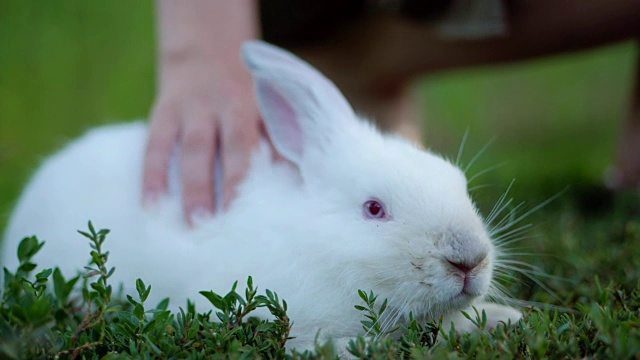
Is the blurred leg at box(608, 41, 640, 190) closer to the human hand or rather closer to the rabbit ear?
the rabbit ear

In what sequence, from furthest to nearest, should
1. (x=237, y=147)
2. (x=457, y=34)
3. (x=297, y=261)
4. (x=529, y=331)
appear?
(x=457, y=34) → (x=237, y=147) → (x=297, y=261) → (x=529, y=331)

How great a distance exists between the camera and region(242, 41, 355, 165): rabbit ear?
295 cm

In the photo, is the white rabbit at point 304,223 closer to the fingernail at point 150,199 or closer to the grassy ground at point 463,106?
the fingernail at point 150,199

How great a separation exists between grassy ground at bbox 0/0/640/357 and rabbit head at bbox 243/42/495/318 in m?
1.12

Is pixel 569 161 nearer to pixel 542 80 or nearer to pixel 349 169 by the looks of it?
pixel 542 80

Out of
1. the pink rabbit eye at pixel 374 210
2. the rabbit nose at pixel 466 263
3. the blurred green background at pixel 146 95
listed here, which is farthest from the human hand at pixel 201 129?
the blurred green background at pixel 146 95

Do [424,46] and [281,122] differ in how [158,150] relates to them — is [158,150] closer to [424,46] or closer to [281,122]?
[281,122]

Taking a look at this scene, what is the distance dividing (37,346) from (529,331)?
1291 millimetres

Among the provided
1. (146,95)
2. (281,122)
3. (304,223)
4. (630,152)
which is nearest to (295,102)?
(281,122)

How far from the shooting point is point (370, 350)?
201 cm

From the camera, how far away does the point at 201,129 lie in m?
3.08

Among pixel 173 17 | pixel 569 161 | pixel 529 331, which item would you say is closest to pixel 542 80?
pixel 569 161

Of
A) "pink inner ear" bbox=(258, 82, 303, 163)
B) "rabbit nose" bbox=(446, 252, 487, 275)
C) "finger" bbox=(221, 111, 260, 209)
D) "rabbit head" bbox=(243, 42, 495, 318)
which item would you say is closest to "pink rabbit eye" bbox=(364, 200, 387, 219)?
"rabbit head" bbox=(243, 42, 495, 318)

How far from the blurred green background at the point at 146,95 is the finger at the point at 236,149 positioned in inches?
100
